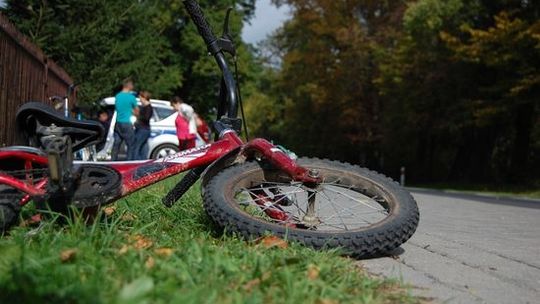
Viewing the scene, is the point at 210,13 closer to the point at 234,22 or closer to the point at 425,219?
the point at 234,22

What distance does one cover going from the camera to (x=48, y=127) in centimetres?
408

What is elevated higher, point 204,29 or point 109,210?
point 204,29

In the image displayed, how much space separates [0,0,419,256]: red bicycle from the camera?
150 inches

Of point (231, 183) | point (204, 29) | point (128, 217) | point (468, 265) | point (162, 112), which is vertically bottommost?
point (468, 265)

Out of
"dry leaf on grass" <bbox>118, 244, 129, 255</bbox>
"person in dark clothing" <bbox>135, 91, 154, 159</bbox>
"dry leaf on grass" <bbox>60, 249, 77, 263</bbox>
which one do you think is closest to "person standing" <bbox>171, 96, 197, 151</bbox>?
"person in dark clothing" <bbox>135, 91, 154, 159</bbox>

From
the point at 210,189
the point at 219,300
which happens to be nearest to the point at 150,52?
the point at 210,189

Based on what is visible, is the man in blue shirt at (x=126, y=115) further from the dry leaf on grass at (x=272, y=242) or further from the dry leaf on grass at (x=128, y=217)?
the dry leaf on grass at (x=272, y=242)

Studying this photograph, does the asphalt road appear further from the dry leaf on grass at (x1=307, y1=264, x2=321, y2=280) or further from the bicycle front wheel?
the dry leaf on grass at (x1=307, y1=264, x2=321, y2=280)

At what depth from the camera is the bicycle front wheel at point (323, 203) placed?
395cm

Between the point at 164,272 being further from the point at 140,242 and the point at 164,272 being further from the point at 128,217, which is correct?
the point at 128,217

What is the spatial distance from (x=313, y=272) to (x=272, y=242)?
64 cm

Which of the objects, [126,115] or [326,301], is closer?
[326,301]

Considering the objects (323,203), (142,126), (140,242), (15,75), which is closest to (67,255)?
(140,242)

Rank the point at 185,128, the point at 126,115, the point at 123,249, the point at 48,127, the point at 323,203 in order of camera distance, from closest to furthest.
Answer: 1. the point at 123,249
2. the point at 48,127
3. the point at 323,203
4. the point at 126,115
5. the point at 185,128
